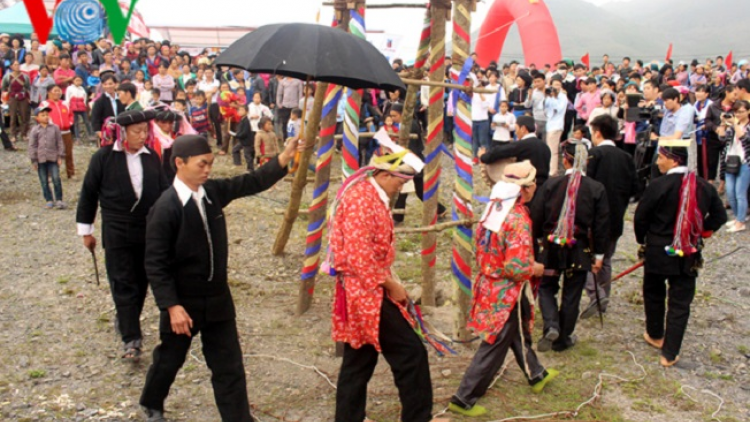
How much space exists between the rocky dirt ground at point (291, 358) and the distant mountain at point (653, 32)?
31.2 meters

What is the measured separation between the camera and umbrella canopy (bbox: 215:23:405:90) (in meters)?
4.46

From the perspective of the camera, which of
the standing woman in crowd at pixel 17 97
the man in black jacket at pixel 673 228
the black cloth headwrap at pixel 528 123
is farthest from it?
the standing woman in crowd at pixel 17 97

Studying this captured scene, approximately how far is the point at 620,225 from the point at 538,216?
1.31m

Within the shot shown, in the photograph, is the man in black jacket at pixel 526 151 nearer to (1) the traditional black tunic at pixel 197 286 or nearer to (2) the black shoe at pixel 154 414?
(1) the traditional black tunic at pixel 197 286

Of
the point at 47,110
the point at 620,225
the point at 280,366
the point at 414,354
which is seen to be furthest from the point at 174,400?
the point at 47,110

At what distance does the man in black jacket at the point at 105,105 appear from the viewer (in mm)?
9164

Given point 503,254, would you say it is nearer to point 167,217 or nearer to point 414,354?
point 414,354

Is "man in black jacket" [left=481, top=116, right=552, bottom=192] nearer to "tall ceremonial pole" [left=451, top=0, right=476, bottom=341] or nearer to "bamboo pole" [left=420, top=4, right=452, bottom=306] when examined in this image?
"tall ceremonial pole" [left=451, top=0, right=476, bottom=341]

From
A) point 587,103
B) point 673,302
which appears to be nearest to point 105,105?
point 673,302

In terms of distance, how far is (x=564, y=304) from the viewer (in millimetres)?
6070

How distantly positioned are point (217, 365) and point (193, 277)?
2.02ft

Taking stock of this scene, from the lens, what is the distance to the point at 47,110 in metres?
11.2

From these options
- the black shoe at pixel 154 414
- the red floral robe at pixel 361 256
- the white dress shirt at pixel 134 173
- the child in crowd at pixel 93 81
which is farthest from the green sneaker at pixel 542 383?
the child in crowd at pixel 93 81

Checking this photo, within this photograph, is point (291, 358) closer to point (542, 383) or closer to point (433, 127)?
point (542, 383)
